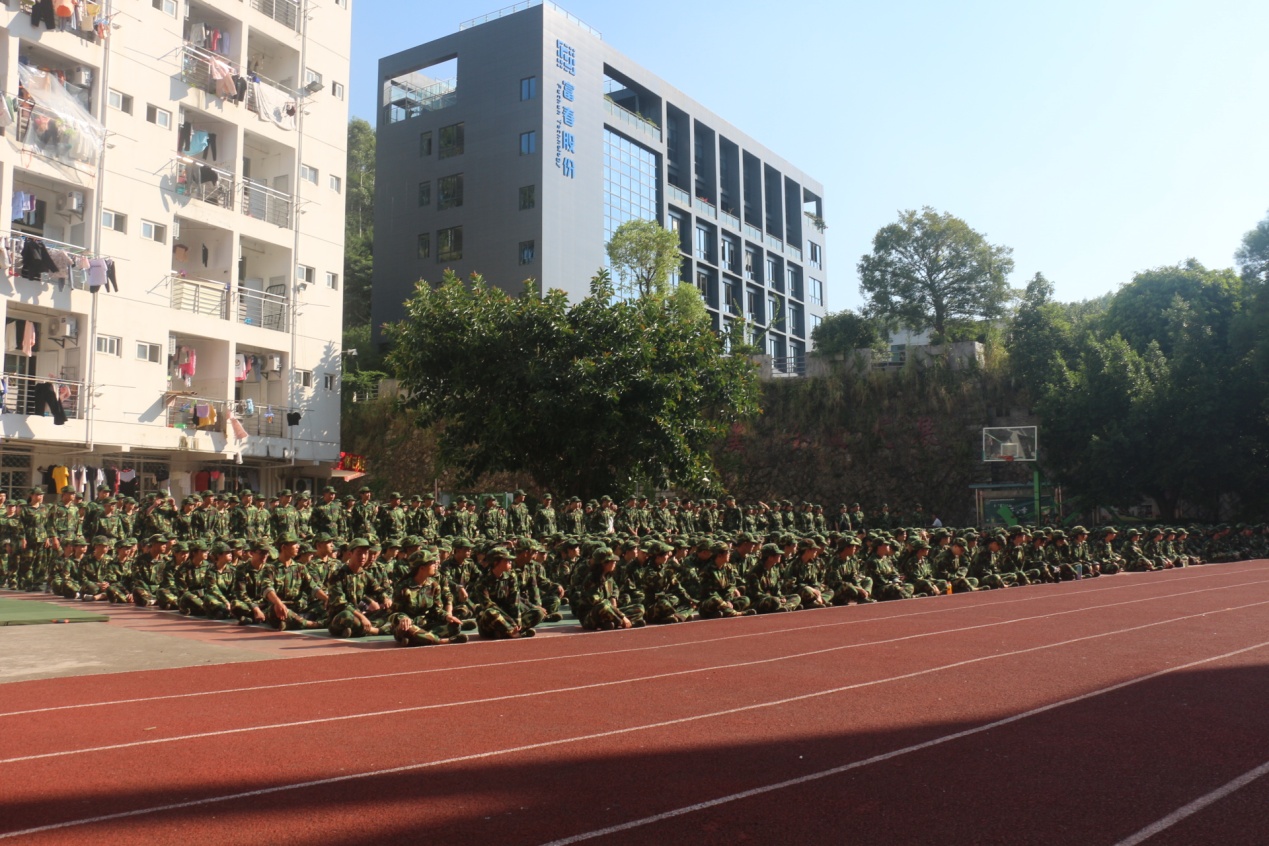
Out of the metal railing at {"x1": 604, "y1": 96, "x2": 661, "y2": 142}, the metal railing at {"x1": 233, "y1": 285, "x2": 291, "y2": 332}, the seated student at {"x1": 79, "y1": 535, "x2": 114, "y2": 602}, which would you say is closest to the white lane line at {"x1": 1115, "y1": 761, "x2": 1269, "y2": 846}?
the seated student at {"x1": 79, "y1": 535, "x2": 114, "y2": 602}

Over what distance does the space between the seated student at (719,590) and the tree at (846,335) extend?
76.6ft

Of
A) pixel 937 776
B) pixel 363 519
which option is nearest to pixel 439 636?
pixel 937 776

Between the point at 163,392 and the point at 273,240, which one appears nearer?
the point at 163,392

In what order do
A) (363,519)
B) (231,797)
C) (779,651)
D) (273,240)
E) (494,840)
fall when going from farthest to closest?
(273,240)
(363,519)
(779,651)
(231,797)
(494,840)

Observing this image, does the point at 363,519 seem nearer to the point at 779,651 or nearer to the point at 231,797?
the point at 779,651

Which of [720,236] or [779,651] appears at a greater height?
[720,236]

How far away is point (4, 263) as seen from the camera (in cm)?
2094

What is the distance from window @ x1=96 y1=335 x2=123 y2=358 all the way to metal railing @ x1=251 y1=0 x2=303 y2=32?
10.5 m

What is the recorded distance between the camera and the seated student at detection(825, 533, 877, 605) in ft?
→ 49.3

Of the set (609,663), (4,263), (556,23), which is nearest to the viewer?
(609,663)

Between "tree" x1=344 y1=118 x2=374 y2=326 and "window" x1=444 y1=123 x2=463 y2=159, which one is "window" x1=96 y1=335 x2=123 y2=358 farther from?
"tree" x1=344 y1=118 x2=374 y2=326

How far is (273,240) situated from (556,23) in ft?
57.3

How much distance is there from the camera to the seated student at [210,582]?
1270 centimetres

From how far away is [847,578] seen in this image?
15.4m
